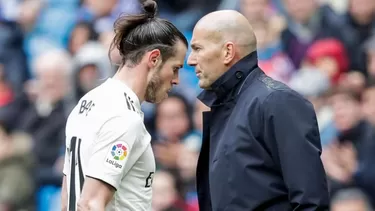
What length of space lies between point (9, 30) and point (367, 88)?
370 cm

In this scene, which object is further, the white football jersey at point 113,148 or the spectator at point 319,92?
the spectator at point 319,92

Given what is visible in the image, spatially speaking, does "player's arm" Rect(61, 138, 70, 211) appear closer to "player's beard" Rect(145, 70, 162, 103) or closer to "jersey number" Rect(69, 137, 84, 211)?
"jersey number" Rect(69, 137, 84, 211)

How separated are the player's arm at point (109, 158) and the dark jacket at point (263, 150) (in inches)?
15.4

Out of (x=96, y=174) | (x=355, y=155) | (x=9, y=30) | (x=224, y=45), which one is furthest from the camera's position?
(x=9, y=30)

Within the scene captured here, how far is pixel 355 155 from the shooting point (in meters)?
7.56

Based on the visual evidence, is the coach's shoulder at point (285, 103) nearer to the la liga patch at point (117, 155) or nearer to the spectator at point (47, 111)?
the la liga patch at point (117, 155)

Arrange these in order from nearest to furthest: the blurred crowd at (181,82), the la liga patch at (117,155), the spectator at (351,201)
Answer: the la liga patch at (117,155) < the spectator at (351,201) < the blurred crowd at (181,82)

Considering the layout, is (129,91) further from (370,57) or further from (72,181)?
(370,57)

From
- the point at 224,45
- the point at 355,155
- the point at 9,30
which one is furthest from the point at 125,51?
the point at 9,30

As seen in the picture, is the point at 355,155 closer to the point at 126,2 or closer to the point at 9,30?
the point at 126,2

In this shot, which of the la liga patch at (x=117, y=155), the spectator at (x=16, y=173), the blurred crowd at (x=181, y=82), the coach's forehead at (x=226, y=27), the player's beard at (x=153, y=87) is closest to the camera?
the la liga patch at (x=117, y=155)

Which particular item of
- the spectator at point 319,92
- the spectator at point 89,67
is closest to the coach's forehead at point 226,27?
the spectator at point 319,92

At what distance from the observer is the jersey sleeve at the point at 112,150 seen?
3855 millimetres

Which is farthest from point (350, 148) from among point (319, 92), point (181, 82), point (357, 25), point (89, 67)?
point (89, 67)
